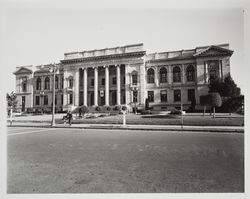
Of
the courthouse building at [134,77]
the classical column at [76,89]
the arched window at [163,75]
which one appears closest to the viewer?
the courthouse building at [134,77]

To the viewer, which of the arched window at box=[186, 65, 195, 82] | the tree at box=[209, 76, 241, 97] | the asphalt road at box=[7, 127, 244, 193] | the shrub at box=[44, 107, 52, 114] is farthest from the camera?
the shrub at box=[44, 107, 52, 114]

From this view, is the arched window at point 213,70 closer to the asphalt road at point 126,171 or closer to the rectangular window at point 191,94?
the rectangular window at point 191,94

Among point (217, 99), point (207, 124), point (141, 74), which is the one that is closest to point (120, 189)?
point (207, 124)

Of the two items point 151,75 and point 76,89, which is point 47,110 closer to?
point 76,89

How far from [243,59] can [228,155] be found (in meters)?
3.51

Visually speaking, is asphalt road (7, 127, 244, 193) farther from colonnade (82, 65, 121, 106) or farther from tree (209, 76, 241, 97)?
colonnade (82, 65, 121, 106)

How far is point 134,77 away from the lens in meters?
38.0

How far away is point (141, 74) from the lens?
3700 centimetres

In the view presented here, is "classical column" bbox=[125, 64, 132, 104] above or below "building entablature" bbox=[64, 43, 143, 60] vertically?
below

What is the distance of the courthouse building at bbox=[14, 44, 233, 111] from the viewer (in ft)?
113

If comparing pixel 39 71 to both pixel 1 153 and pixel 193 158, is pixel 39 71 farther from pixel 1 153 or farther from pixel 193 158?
pixel 193 158

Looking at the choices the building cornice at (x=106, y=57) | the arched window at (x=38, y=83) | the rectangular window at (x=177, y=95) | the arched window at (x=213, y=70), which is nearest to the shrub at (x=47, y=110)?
the arched window at (x=38, y=83)

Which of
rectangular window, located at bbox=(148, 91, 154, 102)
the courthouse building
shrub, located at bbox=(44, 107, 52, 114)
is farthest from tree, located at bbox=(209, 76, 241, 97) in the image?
shrub, located at bbox=(44, 107, 52, 114)

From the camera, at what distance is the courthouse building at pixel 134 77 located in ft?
113
